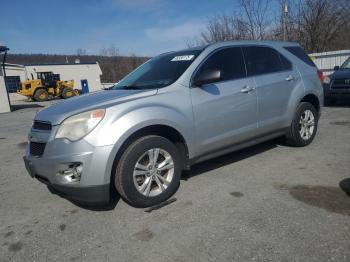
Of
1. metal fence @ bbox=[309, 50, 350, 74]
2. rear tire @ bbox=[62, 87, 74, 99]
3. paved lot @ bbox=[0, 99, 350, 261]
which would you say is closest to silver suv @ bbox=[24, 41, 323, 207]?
paved lot @ bbox=[0, 99, 350, 261]

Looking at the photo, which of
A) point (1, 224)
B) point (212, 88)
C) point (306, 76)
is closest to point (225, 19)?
point (306, 76)

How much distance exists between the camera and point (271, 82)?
4820 millimetres

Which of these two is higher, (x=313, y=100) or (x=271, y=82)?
(x=271, y=82)

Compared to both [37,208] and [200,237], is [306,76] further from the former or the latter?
[37,208]

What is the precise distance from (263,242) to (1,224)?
2742 millimetres

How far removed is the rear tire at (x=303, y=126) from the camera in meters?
5.26

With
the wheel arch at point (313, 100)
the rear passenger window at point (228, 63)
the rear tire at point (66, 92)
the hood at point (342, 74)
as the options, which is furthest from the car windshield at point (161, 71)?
the rear tire at point (66, 92)

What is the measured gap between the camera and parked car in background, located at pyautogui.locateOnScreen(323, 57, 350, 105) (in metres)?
9.50

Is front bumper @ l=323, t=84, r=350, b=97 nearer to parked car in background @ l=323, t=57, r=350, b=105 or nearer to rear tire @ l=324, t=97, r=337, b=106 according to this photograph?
parked car in background @ l=323, t=57, r=350, b=105

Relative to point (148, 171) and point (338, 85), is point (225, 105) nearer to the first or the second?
point (148, 171)

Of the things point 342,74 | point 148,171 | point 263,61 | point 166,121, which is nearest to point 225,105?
point 166,121

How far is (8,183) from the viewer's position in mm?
4930

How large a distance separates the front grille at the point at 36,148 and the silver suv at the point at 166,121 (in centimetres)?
1

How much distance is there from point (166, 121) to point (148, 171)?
587mm
